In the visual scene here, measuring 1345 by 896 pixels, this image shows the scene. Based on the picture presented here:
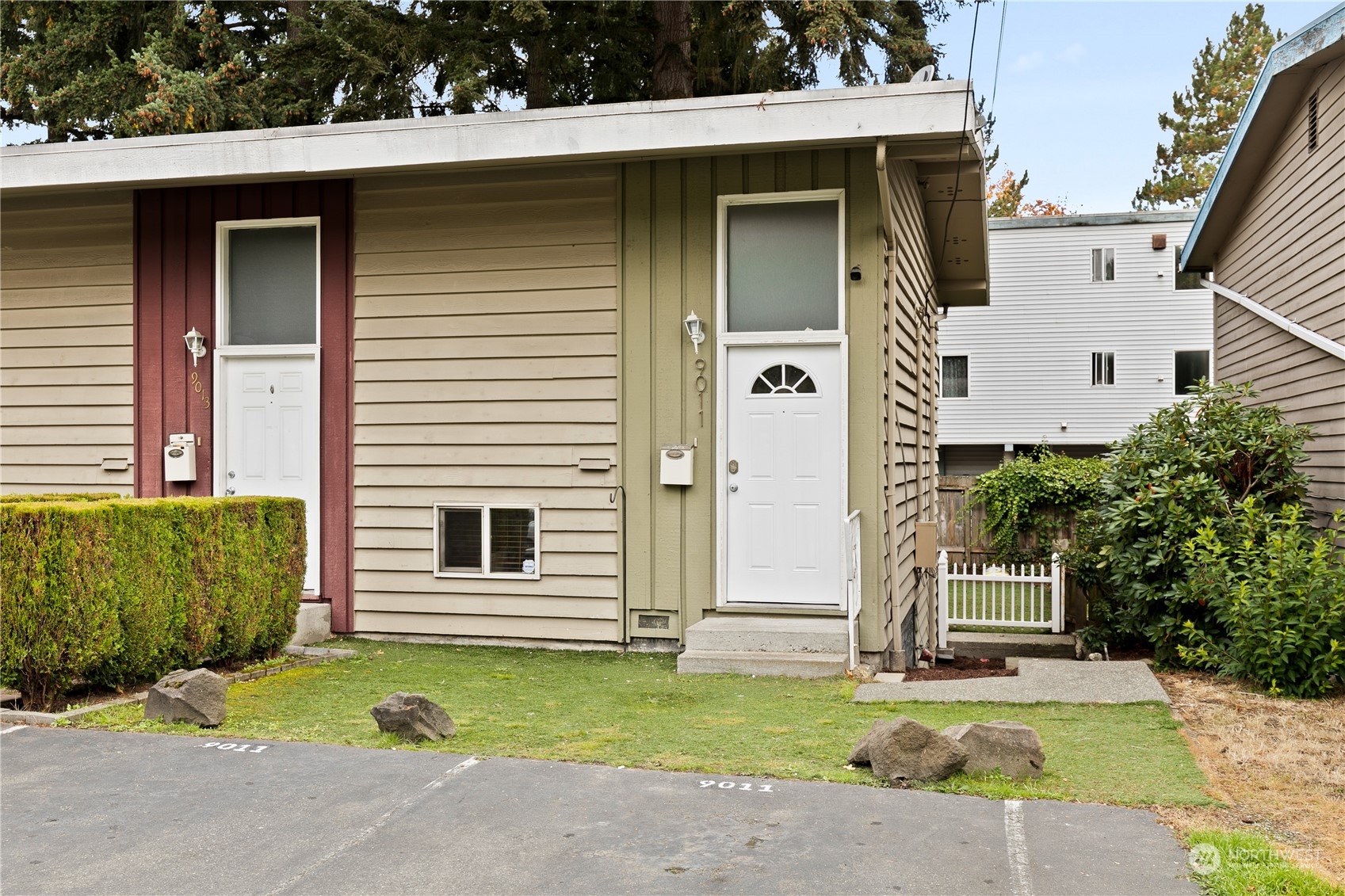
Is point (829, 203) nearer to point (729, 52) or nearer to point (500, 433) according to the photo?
point (500, 433)

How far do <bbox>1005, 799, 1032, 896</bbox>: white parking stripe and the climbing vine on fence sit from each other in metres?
12.7

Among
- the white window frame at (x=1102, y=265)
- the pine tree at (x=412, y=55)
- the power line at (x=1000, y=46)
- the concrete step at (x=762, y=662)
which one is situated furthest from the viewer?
the white window frame at (x=1102, y=265)

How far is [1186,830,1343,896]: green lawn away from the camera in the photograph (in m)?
3.29

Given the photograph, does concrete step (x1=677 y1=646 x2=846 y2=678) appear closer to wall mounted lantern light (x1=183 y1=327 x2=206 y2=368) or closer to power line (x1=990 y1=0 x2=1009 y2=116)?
power line (x1=990 y1=0 x2=1009 y2=116)

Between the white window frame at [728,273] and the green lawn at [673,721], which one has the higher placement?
the white window frame at [728,273]

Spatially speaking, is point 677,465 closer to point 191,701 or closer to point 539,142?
point 539,142

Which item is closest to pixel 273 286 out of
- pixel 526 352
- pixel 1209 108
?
pixel 526 352

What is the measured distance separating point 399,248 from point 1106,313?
18.6m

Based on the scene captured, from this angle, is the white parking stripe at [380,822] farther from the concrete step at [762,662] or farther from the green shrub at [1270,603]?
the green shrub at [1270,603]

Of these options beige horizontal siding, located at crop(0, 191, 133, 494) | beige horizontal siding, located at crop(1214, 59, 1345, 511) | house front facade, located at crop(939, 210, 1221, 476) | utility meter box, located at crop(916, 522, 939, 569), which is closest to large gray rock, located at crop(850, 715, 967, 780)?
utility meter box, located at crop(916, 522, 939, 569)

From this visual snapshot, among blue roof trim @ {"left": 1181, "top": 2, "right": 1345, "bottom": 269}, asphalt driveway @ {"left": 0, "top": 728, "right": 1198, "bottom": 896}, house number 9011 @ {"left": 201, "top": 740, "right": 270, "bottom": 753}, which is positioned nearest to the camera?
asphalt driveway @ {"left": 0, "top": 728, "right": 1198, "bottom": 896}

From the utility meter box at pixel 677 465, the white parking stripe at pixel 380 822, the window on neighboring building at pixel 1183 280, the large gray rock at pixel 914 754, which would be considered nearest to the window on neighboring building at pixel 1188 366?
the window on neighboring building at pixel 1183 280

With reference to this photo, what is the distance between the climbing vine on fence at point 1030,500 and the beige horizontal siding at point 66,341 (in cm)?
1209

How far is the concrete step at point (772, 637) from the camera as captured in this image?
23.5ft
